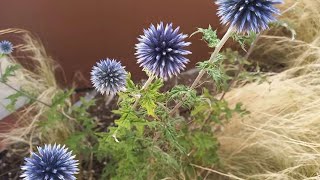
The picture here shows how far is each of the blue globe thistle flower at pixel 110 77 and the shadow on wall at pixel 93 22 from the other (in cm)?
80

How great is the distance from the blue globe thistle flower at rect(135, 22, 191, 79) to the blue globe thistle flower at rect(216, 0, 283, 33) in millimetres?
133

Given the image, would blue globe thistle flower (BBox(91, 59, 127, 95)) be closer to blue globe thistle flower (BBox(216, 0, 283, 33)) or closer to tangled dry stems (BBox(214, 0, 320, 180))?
blue globe thistle flower (BBox(216, 0, 283, 33))

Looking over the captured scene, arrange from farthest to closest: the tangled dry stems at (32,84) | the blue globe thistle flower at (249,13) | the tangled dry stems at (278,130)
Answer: the tangled dry stems at (32,84) → the tangled dry stems at (278,130) → the blue globe thistle flower at (249,13)

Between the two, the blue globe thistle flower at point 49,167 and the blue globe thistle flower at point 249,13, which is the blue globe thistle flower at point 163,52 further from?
the blue globe thistle flower at point 49,167

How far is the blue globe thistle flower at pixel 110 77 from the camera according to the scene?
1405mm

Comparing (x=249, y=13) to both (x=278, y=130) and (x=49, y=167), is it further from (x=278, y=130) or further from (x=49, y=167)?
(x=278, y=130)

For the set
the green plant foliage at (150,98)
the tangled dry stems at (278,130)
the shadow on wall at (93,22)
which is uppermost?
the shadow on wall at (93,22)

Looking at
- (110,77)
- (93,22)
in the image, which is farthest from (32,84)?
(110,77)

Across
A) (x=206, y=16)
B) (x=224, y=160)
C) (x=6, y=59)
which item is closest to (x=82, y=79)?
(x=6, y=59)

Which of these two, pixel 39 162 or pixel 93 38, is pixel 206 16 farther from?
pixel 39 162

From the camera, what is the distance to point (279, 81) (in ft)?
6.84

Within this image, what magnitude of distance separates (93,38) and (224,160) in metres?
0.84

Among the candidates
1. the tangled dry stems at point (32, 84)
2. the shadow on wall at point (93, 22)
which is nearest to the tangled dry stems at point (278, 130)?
the shadow on wall at point (93, 22)

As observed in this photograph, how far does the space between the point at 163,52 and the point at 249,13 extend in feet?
0.77
